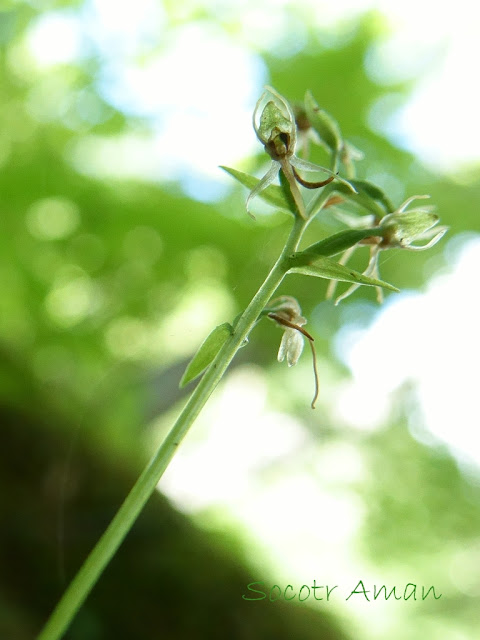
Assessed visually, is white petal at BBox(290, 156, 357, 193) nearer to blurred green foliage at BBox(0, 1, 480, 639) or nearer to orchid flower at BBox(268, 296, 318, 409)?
orchid flower at BBox(268, 296, 318, 409)

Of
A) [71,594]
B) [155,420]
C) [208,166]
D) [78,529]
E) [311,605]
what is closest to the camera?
[71,594]

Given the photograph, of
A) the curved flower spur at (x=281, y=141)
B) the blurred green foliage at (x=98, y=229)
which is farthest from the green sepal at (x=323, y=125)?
the blurred green foliage at (x=98, y=229)

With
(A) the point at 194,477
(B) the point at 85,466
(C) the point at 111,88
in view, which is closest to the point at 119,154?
(C) the point at 111,88

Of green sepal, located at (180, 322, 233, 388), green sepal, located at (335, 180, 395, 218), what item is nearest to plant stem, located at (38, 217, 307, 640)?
green sepal, located at (180, 322, 233, 388)

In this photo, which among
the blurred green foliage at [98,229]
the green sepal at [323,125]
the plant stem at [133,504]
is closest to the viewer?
the plant stem at [133,504]

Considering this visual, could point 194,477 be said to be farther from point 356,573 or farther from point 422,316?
point 422,316

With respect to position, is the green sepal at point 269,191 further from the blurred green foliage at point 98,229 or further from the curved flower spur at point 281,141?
the blurred green foliage at point 98,229
